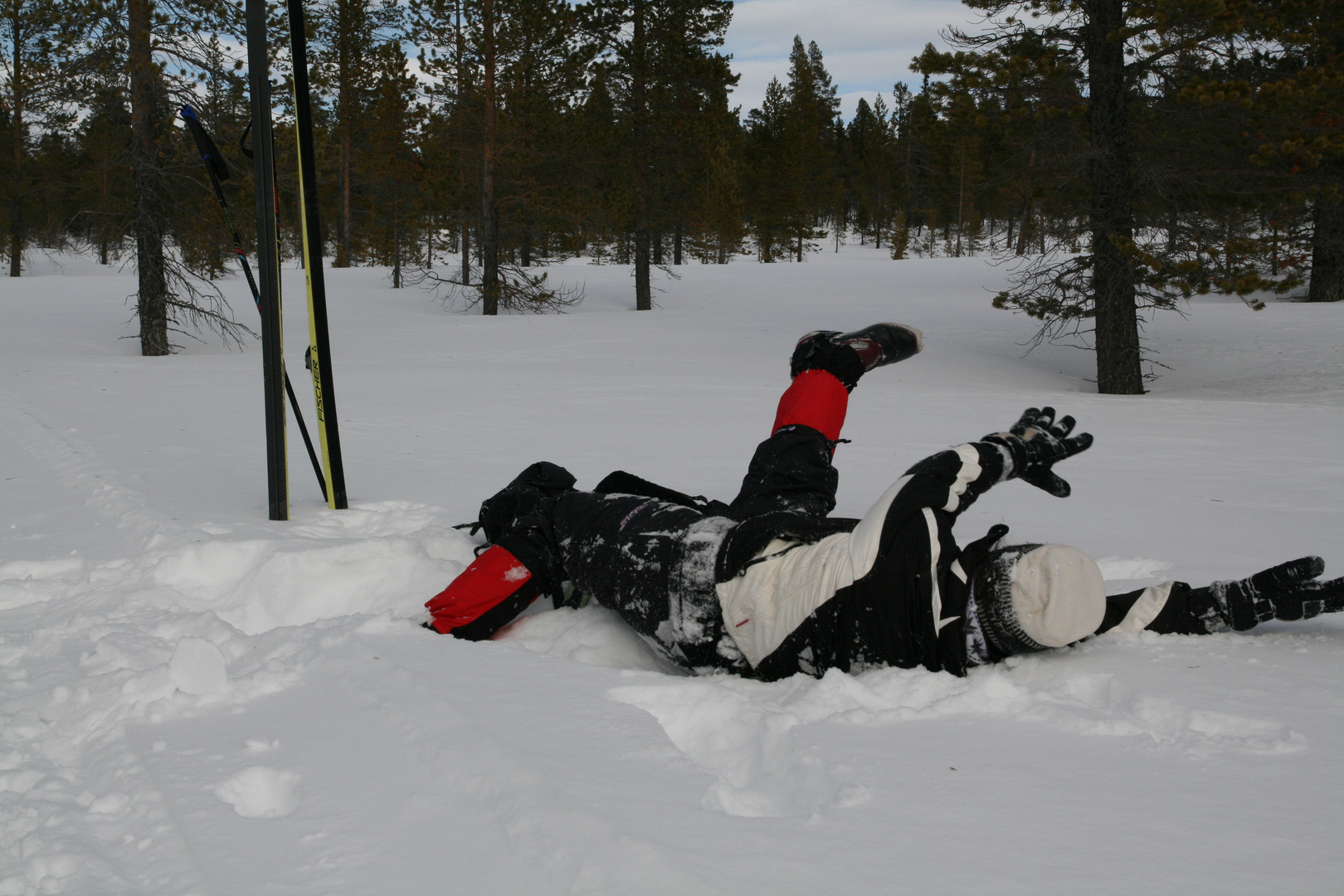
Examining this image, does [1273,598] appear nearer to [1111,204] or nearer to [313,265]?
[313,265]

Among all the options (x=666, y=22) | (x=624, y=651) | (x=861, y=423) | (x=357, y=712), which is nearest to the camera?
(x=357, y=712)

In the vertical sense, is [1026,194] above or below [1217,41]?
below

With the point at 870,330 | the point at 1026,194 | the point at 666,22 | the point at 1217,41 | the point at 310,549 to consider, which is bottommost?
the point at 310,549

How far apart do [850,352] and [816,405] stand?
1.18ft

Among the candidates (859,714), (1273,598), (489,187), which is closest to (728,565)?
(859,714)

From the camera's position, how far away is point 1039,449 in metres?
2.71

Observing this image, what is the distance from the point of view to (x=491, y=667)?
7.97 feet

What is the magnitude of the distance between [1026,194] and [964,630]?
33.2 ft

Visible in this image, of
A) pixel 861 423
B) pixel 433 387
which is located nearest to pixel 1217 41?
pixel 861 423

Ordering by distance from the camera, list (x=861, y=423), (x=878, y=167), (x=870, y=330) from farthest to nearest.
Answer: (x=878, y=167) → (x=861, y=423) → (x=870, y=330)

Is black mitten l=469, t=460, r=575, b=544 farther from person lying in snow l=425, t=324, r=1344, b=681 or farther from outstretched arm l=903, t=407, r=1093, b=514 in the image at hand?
outstretched arm l=903, t=407, r=1093, b=514

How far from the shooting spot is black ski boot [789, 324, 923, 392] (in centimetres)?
364

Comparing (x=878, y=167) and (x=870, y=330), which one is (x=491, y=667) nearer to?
(x=870, y=330)

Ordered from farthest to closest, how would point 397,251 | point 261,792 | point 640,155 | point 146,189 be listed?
point 397,251
point 640,155
point 146,189
point 261,792
